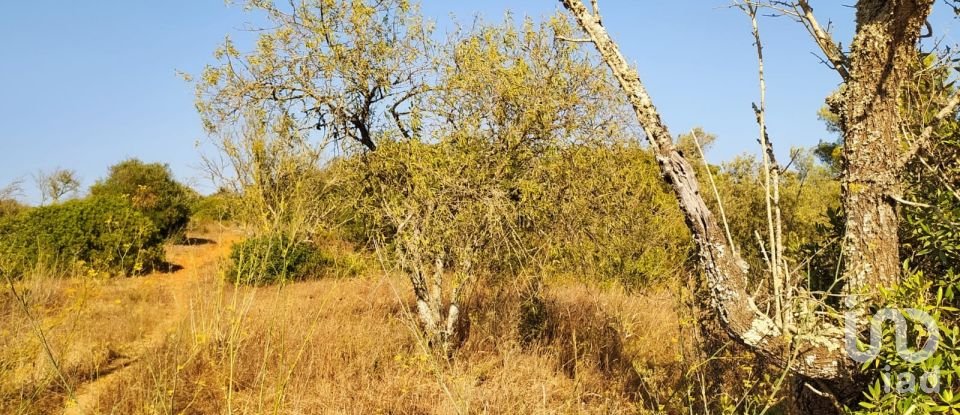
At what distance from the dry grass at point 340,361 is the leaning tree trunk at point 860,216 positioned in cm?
102

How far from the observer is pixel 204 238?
820 inches

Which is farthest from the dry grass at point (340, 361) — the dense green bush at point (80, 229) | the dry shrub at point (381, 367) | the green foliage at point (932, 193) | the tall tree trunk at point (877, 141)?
the dense green bush at point (80, 229)

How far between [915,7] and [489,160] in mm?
3098

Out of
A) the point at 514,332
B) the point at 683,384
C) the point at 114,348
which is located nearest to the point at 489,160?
the point at 514,332

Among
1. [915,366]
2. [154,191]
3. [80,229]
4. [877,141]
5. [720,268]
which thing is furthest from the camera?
[154,191]

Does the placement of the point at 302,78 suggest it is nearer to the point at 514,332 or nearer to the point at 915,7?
the point at 514,332

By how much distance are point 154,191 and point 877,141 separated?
2059 cm

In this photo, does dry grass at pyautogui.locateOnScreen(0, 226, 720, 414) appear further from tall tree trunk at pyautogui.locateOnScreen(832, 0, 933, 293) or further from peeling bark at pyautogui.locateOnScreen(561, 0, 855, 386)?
tall tree trunk at pyautogui.locateOnScreen(832, 0, 933, 293)

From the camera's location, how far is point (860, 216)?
233 cm

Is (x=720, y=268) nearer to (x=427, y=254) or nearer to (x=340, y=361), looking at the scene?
(x=427, y=254)

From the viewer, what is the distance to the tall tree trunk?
2.28m

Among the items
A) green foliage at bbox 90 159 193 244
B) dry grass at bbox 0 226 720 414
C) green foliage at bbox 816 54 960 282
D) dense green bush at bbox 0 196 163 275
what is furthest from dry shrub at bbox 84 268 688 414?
green foliage at bbox 90 159 193 244

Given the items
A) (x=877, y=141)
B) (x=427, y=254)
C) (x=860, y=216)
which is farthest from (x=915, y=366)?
(x=427, y=254)

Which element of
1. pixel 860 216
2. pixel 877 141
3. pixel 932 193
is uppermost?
pixel 877 141
